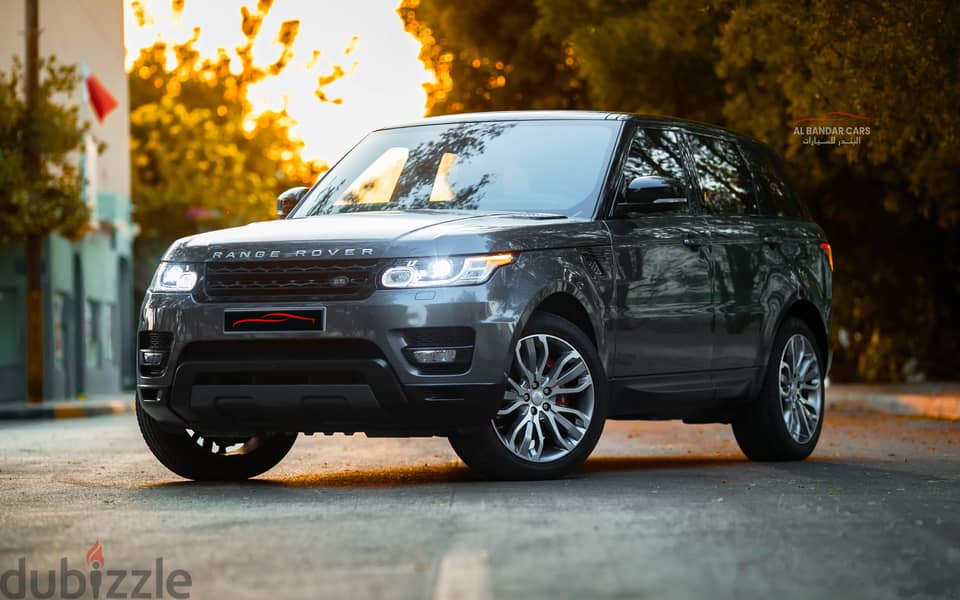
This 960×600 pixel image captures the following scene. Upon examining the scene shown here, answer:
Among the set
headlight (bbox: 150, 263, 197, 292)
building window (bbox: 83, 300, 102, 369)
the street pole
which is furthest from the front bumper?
building window (bbox: 83, 300, 102, 369)

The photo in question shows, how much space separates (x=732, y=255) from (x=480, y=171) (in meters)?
1.75

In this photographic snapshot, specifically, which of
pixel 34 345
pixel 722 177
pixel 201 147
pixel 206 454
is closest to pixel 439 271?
pixel 206 454

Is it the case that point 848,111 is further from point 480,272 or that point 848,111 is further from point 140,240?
point 140,240

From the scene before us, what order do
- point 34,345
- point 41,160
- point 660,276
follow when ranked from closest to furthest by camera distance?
1. point 660,276
2. point 34,345
3. point 41,160

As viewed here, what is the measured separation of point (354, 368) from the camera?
28.5 ft

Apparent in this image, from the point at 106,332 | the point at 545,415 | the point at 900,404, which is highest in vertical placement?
the point at 545,415

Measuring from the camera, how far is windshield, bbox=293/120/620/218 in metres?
9.97

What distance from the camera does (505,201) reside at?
32.5ft

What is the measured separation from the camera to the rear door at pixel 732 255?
10750 millimetres

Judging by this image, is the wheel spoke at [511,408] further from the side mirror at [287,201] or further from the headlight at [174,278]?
the side mirror at [287,201]

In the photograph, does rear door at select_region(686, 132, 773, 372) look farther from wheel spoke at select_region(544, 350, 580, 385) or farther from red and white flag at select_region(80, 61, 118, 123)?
red and white flag at select_region(80, 61, 118, 123)

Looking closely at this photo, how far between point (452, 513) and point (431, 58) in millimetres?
27057

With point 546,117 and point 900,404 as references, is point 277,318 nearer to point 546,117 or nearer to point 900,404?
point 546,117

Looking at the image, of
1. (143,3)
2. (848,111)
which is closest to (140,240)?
(143,3)
